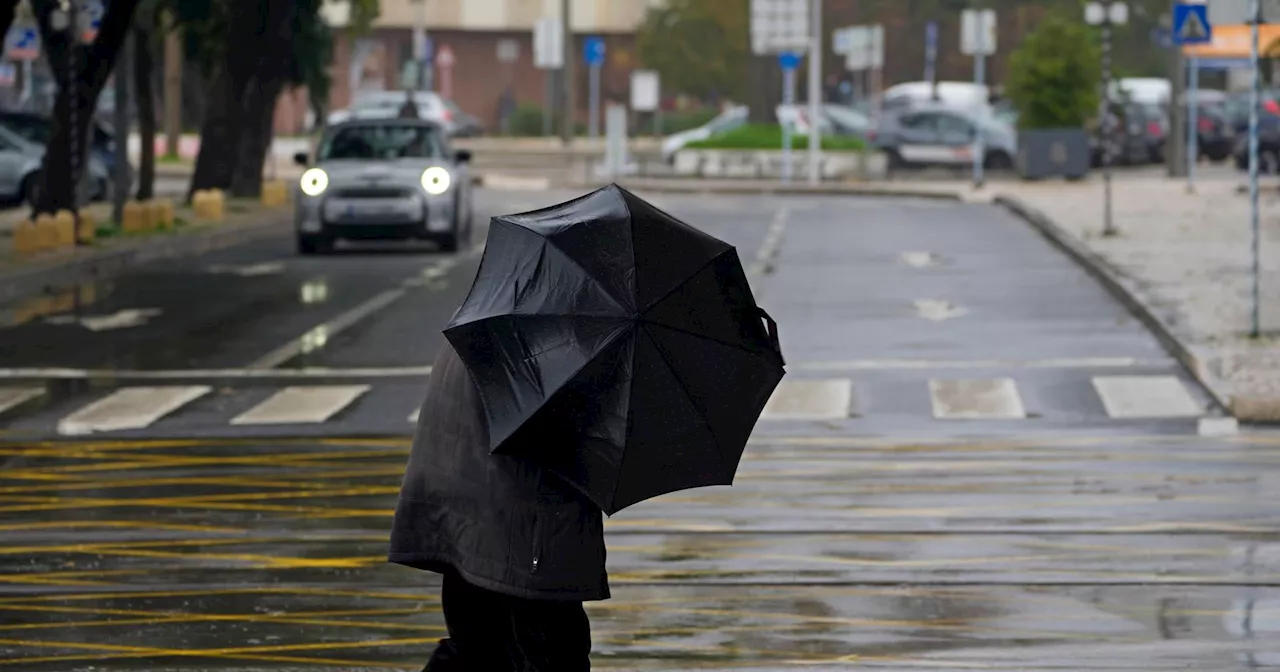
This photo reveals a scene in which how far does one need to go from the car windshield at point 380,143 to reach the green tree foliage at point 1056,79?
20.7 m

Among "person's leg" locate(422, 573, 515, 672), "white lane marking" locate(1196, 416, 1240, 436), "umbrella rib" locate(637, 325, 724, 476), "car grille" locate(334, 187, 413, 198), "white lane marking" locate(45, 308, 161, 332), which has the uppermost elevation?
"umbrella rib" locate(637, 325, 724, 476)

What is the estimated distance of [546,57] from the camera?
2447 inches

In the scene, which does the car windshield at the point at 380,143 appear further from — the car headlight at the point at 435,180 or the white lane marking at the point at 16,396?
the white lane marking at the point at 16,396

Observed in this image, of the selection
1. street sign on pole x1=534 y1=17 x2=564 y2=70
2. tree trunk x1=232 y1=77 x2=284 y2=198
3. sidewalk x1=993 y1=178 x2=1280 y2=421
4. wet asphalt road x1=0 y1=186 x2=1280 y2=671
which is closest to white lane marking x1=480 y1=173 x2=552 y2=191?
tree trunk x1=232 y1=77 x2=284 y2=198

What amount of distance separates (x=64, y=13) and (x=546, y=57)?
33.4m

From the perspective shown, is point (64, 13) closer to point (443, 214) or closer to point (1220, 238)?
point (443, 214)

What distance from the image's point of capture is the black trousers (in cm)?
579

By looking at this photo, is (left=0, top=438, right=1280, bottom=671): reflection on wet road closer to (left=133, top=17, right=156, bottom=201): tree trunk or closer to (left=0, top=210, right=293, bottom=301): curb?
(left=0, top=210, right=293, bottom=301): curb

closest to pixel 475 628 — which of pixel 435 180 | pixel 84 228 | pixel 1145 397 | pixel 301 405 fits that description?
pixel 301 405

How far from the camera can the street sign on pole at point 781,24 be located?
51.6m

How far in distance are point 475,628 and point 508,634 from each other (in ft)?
0.27

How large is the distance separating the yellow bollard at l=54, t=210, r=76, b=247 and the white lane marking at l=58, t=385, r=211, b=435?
1191 centimetres

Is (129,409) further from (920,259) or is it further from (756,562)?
(920,259)

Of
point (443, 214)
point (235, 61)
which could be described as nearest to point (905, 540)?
point (443, 214)
